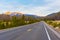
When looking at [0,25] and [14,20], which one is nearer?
[0,25]

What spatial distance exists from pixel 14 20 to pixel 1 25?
919 inches

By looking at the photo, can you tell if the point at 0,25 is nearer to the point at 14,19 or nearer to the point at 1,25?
the point at 1,25

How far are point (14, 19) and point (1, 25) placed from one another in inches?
917

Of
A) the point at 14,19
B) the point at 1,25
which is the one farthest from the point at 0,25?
the point at 14,19

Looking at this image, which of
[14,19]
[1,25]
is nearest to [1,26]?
[1,25]

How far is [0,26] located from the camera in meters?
43.8

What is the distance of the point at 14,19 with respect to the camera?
221ft

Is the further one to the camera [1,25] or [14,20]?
[14,20]

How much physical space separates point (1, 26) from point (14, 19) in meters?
23.4

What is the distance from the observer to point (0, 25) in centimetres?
4419

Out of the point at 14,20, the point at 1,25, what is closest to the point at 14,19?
the point at 14,20

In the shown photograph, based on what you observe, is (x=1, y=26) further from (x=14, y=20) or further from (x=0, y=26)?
(x=14, y=20)

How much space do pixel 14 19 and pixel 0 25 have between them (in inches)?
921

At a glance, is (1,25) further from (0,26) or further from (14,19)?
(14,19)
